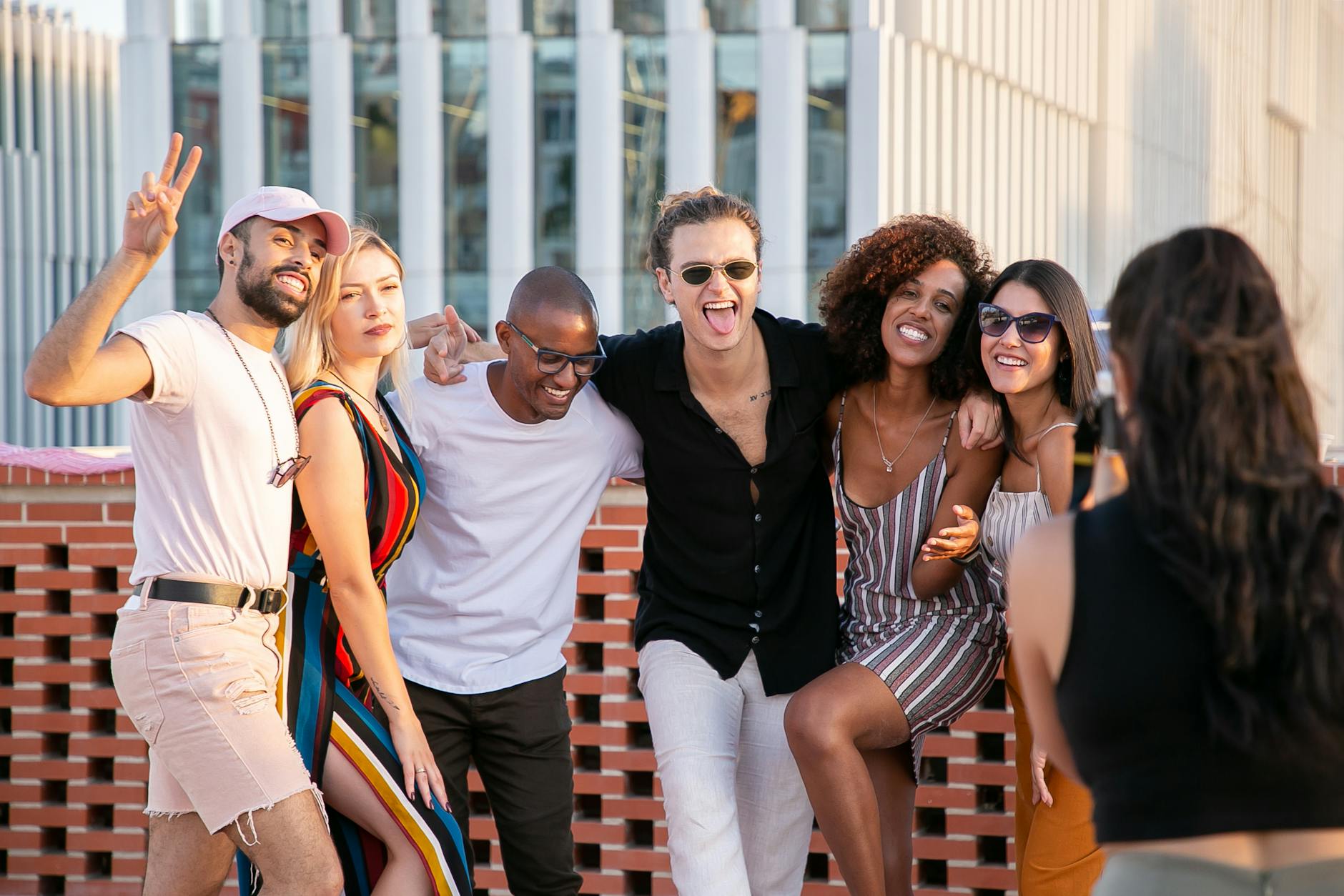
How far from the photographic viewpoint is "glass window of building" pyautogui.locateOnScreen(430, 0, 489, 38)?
1973 centimetres

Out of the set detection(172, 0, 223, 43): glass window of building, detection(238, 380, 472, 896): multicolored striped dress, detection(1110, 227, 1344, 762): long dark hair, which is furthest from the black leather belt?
detection(172, 0, 223, 43): glass window of building

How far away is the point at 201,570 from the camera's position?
122 inches

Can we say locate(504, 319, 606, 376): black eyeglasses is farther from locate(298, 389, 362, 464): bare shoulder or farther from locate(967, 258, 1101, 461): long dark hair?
locate(967, 258, 1101, 461): long dark hair

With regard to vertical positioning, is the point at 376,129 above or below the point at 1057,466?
above

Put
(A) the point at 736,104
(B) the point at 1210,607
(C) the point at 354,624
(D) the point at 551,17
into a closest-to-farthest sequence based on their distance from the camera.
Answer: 1. (B) the point at 1210,607
2. (C) the point at 354,624
3. (A) the point at 736,104
4. (D) the point at 551,17

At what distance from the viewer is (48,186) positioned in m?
29.5

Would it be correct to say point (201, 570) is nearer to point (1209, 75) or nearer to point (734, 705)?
point (734, 705)

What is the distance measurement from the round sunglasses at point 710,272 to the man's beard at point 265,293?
3.27ft

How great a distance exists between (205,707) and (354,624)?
398mm

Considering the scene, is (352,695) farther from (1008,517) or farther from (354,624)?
(1008,517)

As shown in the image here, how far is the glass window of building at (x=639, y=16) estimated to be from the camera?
19375 millimetres

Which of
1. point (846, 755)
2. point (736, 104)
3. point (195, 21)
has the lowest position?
point (846, 755)

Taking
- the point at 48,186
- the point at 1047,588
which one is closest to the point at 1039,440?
the point at 1047,588

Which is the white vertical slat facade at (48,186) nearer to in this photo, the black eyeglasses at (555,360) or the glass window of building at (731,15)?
the glass window of building at (731,15)
